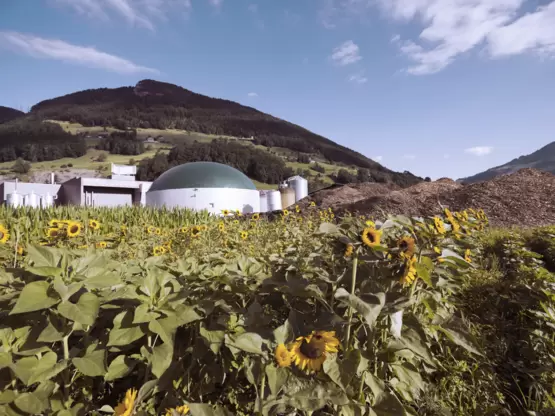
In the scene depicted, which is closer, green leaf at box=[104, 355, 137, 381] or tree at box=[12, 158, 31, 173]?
green leaf at box=[104, 355, 137, 381]

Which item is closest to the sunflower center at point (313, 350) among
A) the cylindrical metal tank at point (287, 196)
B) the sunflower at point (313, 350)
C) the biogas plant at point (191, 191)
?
the sunflower at point (313, 350)

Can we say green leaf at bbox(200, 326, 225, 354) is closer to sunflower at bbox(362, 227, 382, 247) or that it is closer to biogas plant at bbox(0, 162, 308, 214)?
sunflower at bbox(362, 227, 382, 247)

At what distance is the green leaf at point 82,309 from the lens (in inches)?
44.7

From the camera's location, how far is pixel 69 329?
1.27 metres

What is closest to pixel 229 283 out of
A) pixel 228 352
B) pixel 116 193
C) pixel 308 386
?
pixel 228 352

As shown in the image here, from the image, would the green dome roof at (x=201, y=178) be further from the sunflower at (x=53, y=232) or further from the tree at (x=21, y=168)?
the tree at (x=21, y=168)

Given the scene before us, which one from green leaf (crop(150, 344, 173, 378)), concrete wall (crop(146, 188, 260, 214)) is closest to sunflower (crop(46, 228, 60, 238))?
green leaf (crop(150, 344, 173, 378))

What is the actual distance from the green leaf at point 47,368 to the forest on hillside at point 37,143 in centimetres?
11784

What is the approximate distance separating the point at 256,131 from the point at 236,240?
162964mm

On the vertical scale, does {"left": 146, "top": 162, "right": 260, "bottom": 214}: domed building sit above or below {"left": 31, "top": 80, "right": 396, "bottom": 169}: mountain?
below

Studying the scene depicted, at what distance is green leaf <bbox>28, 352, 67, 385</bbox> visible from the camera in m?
1.18

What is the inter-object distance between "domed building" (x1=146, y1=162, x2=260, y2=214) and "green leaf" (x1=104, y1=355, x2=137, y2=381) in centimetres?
2384

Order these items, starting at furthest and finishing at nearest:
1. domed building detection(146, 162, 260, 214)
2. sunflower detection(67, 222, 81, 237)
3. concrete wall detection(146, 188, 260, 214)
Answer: domed building detection(146, 162, 260, 214) → concrete wall detection(146, 188, 260, 214) → sunflower detection(67, 222, 81, 237)

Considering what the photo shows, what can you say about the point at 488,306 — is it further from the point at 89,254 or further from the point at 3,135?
the point at 3,135
